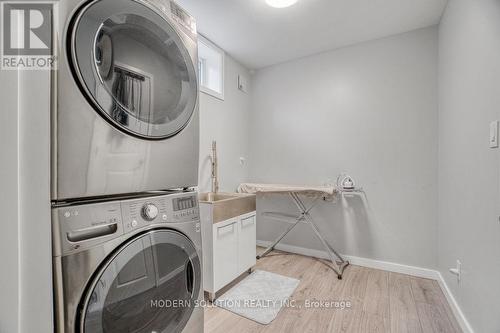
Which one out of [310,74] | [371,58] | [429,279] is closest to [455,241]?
[429,279]

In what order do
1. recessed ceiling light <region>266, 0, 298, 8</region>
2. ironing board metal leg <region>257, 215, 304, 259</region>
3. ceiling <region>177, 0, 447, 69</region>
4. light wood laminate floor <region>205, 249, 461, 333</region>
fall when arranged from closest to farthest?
light wood laminate floor <region>205, 249, 461, 333</region>
recessed ceiling light <region>266, 0, 298, 8</region>
ceiling <region>177, 0, 447, 69</region>
ironing board metal leg <region>257, 215, 304, 259</region>

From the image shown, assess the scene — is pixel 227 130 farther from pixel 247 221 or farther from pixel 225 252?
pixel 225 252

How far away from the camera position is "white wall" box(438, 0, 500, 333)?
113 centimetres

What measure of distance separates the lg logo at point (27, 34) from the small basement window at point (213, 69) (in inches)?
75.2

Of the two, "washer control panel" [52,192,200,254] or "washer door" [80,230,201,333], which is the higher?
"washer control panel" [52,192,200,254]

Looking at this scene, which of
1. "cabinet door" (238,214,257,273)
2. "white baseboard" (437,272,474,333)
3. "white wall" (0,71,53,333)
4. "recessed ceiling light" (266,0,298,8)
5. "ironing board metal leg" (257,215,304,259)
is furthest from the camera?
"ironing board metal leg" (257,215,304,259)

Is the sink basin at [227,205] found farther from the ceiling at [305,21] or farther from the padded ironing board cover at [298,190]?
the ceiling at [305,21]

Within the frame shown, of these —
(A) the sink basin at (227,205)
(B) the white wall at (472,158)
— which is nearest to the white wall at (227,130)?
(A) the sink basin at (227,205)

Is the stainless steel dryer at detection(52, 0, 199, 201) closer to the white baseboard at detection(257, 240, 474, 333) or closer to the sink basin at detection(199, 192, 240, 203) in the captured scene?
the sink basin at detection(199, 192, 240, 203)

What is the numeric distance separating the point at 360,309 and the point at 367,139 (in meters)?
1.65

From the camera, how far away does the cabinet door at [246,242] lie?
211cm

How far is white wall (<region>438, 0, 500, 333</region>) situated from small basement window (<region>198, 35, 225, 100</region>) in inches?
83.3

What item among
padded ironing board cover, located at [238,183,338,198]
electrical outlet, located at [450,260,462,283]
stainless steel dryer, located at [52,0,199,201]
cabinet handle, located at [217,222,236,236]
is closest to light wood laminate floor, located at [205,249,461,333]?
electrical outlet, located at [450,260,462,283]

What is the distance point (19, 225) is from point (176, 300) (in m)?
0.68
